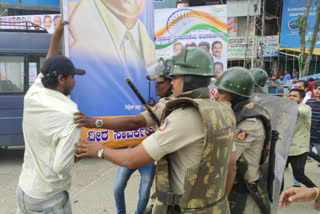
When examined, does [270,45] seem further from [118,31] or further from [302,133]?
[118,31]

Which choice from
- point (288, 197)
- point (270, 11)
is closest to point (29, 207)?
point (288, 197)

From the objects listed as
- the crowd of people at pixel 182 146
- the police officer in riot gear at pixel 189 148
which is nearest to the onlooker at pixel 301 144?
the crowd of people at pixel 182 146

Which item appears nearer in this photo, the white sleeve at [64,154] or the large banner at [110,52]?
the white sleeve at [64,154]

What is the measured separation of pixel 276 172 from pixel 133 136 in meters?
1.86

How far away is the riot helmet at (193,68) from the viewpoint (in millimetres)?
1559

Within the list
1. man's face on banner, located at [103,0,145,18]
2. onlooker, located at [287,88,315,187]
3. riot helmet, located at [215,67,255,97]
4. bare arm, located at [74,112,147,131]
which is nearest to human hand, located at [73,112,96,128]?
bare arm, located at [74,112,147,131]

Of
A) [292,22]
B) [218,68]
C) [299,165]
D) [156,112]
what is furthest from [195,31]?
[292,22]

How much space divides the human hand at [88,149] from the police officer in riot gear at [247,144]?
1018 millimetres

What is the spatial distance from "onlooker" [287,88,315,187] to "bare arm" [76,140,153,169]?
10.3 feet

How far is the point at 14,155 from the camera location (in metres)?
6.13

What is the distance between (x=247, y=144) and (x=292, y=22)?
59.1 ft

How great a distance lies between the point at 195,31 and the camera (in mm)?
5719

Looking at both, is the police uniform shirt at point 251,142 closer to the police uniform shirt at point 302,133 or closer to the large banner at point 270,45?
the police uniform shirt at point 302,133

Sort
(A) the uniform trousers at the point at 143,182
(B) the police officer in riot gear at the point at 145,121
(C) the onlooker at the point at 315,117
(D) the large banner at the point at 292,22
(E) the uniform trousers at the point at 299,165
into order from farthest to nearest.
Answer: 1. (D) the large banner at the point at 292,22
2. (C) the onlooker at the point at 315,117
3. (E) the uniform trousers at the point at 299,165
4. (A) the uniform trousers at the point at 143,182
5. (B) the police officer in riot gear at the point at 145,121
